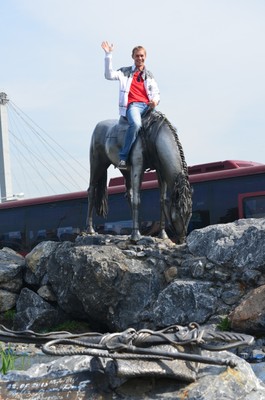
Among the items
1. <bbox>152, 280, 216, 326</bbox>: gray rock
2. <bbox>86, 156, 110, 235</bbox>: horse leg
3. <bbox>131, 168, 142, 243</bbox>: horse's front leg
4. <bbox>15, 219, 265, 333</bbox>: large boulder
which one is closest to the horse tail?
<bbox>86, 156, 110, 235</bbox>: horse leg

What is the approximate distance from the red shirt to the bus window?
6.29m

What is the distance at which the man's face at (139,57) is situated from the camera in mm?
8945

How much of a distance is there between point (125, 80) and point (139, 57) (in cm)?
32

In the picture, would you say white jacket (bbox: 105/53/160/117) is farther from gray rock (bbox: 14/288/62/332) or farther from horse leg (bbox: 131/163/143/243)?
gray rock (bbox: 14/288/62/332)

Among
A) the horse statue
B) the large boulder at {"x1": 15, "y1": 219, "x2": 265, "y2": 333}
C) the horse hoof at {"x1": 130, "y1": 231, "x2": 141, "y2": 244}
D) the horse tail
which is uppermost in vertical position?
the horse statue

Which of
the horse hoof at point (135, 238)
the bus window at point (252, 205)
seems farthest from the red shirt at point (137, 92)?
the bus window at point (252, 205)

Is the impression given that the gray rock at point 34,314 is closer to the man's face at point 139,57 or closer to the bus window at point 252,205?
the man's face at point 139,57

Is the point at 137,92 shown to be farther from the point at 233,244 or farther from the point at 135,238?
the point at 233,244

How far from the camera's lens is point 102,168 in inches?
400

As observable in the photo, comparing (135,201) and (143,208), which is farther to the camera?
(143,208)

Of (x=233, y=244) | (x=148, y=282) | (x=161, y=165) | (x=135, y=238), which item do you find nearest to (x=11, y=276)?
(x=135, y=238)

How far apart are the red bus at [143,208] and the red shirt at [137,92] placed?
524cm

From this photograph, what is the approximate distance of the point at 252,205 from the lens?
588 inches

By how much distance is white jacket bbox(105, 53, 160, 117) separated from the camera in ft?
29.2
